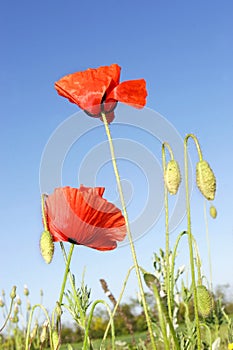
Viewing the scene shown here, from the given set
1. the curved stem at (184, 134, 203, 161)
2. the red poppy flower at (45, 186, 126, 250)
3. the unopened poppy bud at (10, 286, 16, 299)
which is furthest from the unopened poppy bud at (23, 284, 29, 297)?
the curved stem at (184, 134, 203, 161)

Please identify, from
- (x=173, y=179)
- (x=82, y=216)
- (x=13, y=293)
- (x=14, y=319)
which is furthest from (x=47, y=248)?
(x=14, y=319)

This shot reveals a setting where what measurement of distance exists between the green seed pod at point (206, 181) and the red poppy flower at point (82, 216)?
→ 276mm

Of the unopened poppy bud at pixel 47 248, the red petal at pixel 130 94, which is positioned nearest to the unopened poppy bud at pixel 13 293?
the unopened poppy bud at pixel 47 248

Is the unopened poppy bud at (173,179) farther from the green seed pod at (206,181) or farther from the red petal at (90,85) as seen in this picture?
the red petal at (90,85)

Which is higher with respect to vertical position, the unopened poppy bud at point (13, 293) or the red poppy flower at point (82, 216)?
the red poppy flower at point (82, 216)

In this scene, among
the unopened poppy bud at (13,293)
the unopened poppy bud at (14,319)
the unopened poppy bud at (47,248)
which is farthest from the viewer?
the unopened poppy bud at (14,319)

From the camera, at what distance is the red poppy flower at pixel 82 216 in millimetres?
1120

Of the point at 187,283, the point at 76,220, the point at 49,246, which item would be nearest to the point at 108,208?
the point at 76,220

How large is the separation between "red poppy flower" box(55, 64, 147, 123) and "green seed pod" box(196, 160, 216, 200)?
0.82 feet

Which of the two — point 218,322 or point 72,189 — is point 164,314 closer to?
point 72,189

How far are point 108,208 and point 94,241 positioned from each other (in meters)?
0.09

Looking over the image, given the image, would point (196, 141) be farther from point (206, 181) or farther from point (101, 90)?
point (101, 90)

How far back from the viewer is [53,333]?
1020 millimetres

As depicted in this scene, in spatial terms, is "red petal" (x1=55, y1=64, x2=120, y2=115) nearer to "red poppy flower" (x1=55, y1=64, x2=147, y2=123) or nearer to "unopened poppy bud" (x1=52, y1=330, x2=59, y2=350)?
"red poppy flower" (x1=55, y1=64, x2=147, y2=123)
